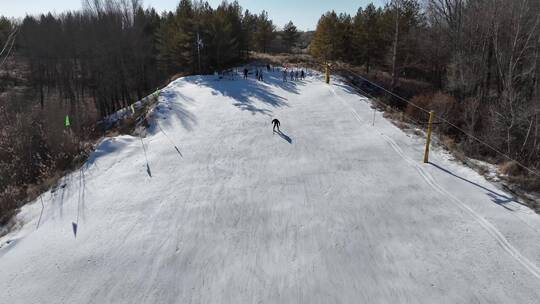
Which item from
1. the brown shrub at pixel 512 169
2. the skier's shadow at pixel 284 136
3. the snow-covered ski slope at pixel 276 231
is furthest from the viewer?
the skier's shadow at pixel 284 136

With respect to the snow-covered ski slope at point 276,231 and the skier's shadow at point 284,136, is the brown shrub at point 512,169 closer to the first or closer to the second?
the snow-covered ski slope at point 276,231

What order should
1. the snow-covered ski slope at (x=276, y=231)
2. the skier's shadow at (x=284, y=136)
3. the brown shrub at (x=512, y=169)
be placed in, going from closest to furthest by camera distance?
1. the snow-covered ski slope at (x=276, y=231)
2. the brown shrub at (x=512, y=169)
3. the skier's shadow at (x=284, y=136)

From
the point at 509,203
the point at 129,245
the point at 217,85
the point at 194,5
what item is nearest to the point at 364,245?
the point at 509,203

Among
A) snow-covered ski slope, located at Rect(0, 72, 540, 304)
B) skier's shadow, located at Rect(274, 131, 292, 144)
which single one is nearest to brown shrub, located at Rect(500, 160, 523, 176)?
snow-covered ski slope, located at Rect(0, 72, 540, 304)

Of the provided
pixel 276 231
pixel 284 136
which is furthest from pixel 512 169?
pixel 284 136

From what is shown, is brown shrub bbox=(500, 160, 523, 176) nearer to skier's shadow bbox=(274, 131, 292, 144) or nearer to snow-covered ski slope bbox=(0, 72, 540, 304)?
snow-covered ski slope bbox=(0, 72, 540, 304)

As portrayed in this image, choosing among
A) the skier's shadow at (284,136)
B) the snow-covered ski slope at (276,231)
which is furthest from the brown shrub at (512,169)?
the skier's shadow at (284,136)

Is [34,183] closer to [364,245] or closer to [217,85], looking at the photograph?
[364,245]

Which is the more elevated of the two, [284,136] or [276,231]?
[284,136]

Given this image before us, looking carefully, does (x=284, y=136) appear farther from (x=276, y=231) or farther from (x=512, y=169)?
(x=512, y=169)
